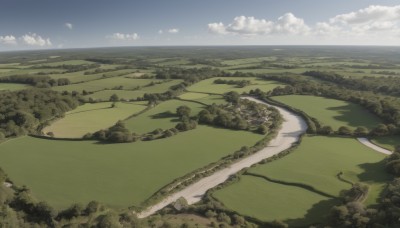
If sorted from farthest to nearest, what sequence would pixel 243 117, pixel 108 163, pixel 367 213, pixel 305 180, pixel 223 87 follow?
pixel 223 87 < pixel 243 117 < pixel 108 163 < pixel 305 180 < pixel 367 213

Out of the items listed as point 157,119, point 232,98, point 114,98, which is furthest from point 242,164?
point 114,98

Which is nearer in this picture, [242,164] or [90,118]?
[242,164]

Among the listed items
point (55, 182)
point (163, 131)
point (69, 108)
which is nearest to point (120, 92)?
point (69, 108)

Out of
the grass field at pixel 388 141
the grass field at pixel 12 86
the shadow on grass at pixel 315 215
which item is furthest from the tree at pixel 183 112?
the grass field at pixel 12 86

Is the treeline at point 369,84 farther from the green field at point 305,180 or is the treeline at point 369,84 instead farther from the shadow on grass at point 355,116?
Result: the green field at point 305,180

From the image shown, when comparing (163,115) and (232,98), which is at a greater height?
(232,98)

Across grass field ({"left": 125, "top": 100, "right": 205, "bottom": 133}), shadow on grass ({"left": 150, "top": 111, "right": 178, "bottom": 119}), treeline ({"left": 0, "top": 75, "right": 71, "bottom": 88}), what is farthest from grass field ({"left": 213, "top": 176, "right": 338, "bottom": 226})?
treeline ({"left": 0, "top": 75, "right": 71, "bottom": 88})

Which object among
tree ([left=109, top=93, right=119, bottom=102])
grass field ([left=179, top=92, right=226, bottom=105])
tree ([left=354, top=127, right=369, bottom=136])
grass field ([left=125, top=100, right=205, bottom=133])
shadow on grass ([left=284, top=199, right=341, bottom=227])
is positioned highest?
tree ([left=109, top=93, right=119, bottom=102])

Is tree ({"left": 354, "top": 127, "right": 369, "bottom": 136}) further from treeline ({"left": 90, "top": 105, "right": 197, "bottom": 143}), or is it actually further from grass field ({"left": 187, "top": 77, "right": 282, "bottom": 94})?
grass field ({"left": 187, "top": 77, "right": 282, "bottom": 94})

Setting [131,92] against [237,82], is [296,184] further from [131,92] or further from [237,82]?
[237,82]
